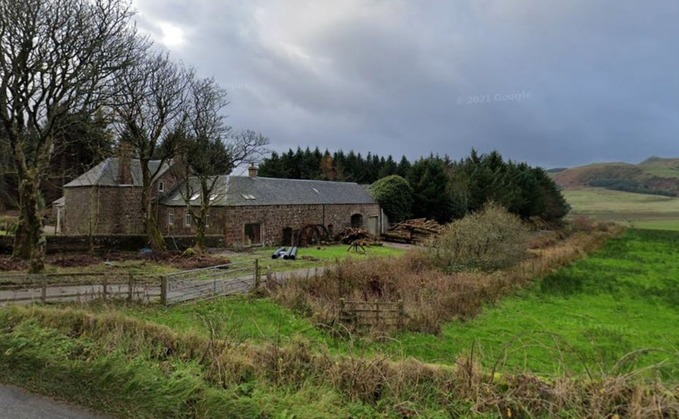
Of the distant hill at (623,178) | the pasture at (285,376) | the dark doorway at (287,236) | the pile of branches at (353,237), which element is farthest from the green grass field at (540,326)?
the distant hill at (623,178)

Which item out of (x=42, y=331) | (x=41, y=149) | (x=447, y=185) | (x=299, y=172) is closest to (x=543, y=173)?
(x=447, y=185)

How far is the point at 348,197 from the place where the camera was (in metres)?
42.2

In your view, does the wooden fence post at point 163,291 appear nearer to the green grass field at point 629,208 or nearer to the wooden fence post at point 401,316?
the wooden fence post at point 401,316

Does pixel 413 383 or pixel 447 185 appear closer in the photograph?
pixel 413 383

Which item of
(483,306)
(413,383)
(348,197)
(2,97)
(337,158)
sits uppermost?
(337,158)

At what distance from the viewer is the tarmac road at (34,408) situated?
546cm

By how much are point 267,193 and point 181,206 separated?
21.7ft

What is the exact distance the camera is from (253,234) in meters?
32.8

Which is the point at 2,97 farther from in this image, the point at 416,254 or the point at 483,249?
the point at 483,249

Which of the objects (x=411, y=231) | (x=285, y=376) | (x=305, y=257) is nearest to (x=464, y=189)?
(x=411, y=231)

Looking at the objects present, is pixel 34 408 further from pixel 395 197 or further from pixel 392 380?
pixel 395 197

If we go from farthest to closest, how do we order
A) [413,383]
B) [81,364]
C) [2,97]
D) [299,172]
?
1. [299,172]
2. [2,97]
3. [81,364]
4. [413,383]

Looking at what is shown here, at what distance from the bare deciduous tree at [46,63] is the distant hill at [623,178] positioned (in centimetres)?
7556

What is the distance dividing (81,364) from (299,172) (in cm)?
6042
